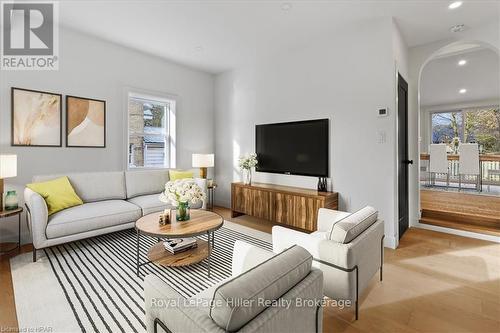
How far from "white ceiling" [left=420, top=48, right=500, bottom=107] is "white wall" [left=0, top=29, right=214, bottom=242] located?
507 cm

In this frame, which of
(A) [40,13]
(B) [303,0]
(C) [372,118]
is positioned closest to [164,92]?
(A) [40,13]

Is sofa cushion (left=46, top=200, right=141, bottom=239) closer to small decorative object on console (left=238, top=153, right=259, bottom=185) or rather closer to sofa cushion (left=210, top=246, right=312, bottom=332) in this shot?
small decorative object on console (left=238, top=153, right=259, bottom=185)

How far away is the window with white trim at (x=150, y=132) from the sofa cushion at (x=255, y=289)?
4000mm

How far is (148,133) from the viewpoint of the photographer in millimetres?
4711

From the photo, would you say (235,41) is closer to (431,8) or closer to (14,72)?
(431,8)

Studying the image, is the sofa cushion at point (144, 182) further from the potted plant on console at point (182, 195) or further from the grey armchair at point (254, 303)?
the grey armchair at point (254, 303)

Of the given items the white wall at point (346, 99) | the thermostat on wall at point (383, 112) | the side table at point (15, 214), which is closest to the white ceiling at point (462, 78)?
the white wall at point (346, 99)

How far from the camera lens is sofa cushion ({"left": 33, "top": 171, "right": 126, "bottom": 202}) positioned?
3.42 meters

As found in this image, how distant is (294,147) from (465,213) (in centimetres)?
290

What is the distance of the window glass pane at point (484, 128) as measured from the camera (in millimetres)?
7005

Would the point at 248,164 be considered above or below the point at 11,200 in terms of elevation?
above

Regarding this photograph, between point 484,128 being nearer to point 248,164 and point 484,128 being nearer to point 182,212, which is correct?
point 248,164

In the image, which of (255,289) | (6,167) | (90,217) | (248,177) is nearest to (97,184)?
(90,217)

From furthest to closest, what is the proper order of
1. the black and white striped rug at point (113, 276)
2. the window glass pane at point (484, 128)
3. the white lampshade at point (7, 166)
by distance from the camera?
the window glass pane at point (484, 128) < the white lampshade at point (7, 166) < the black and white striped rug at point (113, 276)
